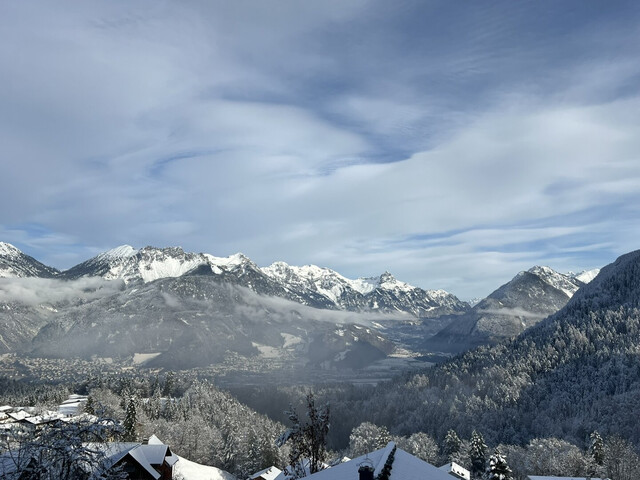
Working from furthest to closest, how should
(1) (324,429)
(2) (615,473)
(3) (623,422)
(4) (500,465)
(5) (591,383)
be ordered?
(5) (591,383)
(3) (623,422)
(2) (615,473)
(4) (500,465)
(1) (324,429)

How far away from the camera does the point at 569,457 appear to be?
91.1 meters

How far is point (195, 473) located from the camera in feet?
291

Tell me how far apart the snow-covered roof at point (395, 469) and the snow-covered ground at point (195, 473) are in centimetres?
5278

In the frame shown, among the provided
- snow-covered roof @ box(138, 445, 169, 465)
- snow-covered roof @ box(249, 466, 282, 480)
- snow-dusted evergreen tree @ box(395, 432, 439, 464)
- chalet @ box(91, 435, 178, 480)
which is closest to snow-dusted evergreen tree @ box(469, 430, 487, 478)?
snow-dusted evergreen tree @ box(395, 432, 439, 464)

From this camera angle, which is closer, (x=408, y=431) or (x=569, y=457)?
(x=569, y=457)

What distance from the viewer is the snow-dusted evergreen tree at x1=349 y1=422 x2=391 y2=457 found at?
366 ft

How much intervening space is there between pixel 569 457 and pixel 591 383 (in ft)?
392

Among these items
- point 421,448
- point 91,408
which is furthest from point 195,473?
point 421,448

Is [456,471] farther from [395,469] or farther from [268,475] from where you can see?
[395,469]

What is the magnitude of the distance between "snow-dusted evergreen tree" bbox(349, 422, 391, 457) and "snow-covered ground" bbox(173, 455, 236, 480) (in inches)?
1327

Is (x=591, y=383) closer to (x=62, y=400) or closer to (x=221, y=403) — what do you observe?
(x=221, y=403)

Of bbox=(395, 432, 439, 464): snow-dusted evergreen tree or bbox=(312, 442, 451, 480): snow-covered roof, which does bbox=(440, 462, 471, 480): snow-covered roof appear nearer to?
bbox=(395, 432, 439, 464): snow-dusted evergreen tree

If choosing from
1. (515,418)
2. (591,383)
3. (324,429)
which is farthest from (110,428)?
(591,383)

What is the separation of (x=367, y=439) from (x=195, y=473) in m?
48.4
